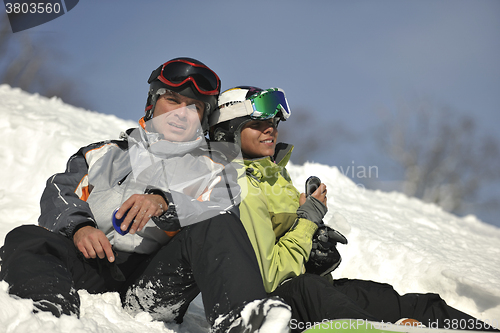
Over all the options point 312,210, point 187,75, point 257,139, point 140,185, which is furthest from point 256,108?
point 140,185

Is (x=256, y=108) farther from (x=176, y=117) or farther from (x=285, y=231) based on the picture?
(x=285, y=231)

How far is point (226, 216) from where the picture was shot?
211 centimetres

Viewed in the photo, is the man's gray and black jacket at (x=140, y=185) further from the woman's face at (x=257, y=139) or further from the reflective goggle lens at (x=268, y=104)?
the reflective goggle lens at (x=268, y=104)

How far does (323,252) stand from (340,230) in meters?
1.91

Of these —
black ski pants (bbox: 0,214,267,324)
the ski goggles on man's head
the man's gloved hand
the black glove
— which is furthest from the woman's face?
black ski pants (bbox: 0,214,267,324)

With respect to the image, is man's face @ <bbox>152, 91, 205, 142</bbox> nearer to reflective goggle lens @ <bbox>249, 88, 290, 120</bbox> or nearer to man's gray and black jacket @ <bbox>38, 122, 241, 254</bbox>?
man's gray and black jacket @ <bbox>38, 122, 241, 254</bbox>

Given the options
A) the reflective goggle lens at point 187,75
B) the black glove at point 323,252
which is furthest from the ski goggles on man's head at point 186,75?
the black glove at point 323,252

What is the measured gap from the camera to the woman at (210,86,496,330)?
2125 mm

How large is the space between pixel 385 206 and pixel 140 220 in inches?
210

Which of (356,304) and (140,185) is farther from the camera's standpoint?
(140,185)

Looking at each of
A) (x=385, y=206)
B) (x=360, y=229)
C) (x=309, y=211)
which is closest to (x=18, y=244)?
(x=309, y=211)

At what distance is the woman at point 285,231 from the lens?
212cm

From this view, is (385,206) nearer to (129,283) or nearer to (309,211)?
(309,211)

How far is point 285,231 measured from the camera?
9.16ft
